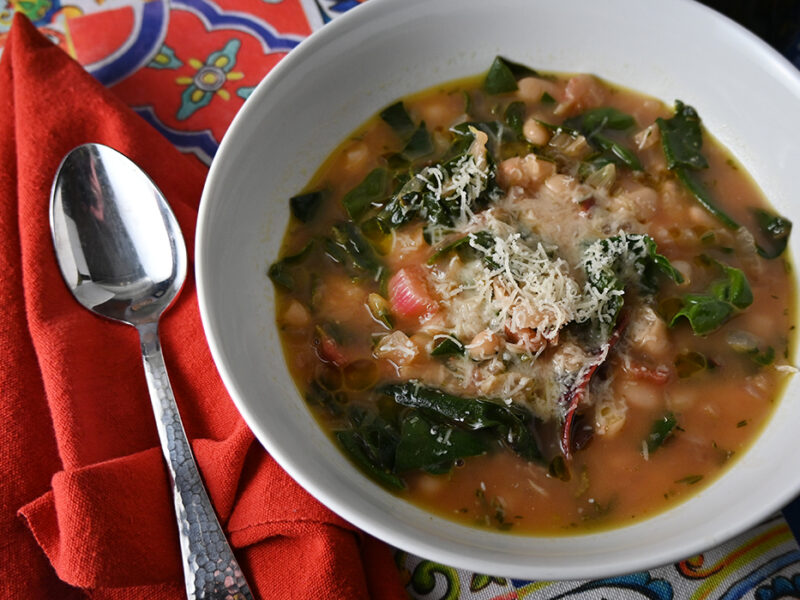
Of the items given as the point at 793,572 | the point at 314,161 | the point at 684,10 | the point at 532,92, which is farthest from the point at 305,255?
the point at 793,572

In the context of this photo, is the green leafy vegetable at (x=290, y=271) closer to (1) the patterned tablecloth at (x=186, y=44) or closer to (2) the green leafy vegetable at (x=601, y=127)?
(1) the patterned tablecloth at (x=186, y=44)

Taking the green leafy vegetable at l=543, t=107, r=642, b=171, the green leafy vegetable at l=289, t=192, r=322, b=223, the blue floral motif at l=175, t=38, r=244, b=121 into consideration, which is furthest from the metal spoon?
the green leafy vegetable at l=543, t=107, r=642, b=171

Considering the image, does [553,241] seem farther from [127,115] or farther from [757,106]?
[127,115]

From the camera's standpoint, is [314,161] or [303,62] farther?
[314,161]

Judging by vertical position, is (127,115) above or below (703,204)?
below

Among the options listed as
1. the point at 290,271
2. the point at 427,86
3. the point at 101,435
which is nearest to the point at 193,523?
the point at 101,435
